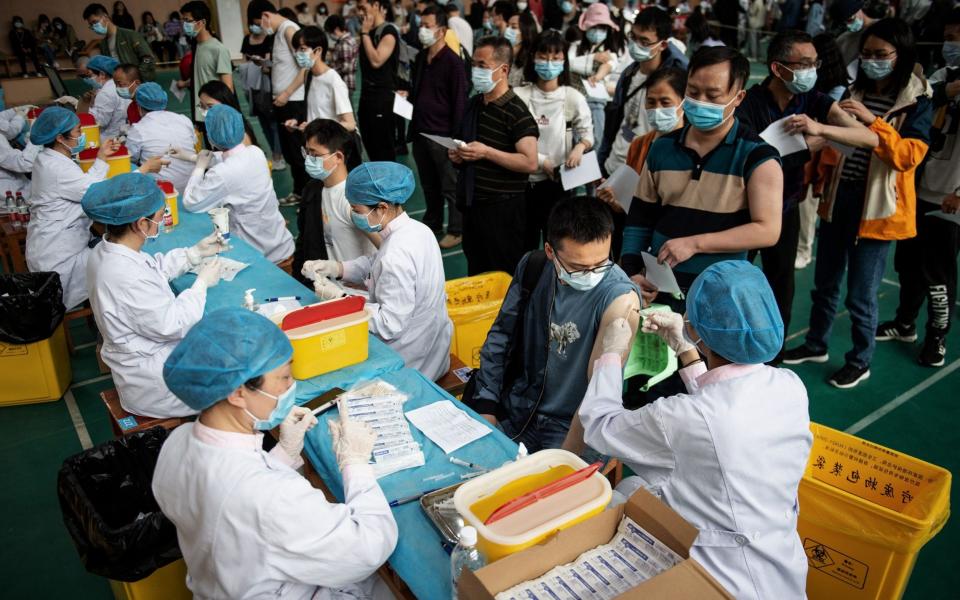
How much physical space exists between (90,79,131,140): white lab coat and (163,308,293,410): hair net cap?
6.06m

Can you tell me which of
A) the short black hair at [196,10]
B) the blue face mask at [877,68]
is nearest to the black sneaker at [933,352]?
the blue face mask at [877,68]

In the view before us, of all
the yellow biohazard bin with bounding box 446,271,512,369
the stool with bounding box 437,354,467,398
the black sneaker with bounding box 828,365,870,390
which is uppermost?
the yellow biohazard bin with bounding box 446,271,512,369

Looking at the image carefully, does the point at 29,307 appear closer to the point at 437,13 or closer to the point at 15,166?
the point at 15,166

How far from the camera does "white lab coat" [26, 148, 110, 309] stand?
426cm

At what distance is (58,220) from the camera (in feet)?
14.1

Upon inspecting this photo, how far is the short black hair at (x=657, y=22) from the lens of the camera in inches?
169

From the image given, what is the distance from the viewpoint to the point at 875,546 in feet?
7.32

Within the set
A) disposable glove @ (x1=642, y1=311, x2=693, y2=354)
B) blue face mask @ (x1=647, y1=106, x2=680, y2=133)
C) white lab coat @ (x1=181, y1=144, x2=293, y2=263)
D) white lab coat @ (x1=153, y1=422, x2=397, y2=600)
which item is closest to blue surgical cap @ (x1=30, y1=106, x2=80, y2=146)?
white lab coat @ (x1=181, y1=144, x2=293, y2=263)

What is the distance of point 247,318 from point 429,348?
5.09 feet

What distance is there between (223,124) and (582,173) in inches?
95.1

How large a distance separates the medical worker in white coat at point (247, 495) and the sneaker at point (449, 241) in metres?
4.28

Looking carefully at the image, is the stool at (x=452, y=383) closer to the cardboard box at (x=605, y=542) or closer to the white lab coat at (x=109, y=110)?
the cardboard box at (x=605, y=542)

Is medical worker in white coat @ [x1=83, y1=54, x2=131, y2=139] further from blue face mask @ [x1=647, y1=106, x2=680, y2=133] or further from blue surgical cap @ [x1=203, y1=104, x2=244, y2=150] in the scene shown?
blue face mask @ [x1=647, y1=106, x2=680, y2=133]

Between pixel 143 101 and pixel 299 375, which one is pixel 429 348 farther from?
pixel 143 101
